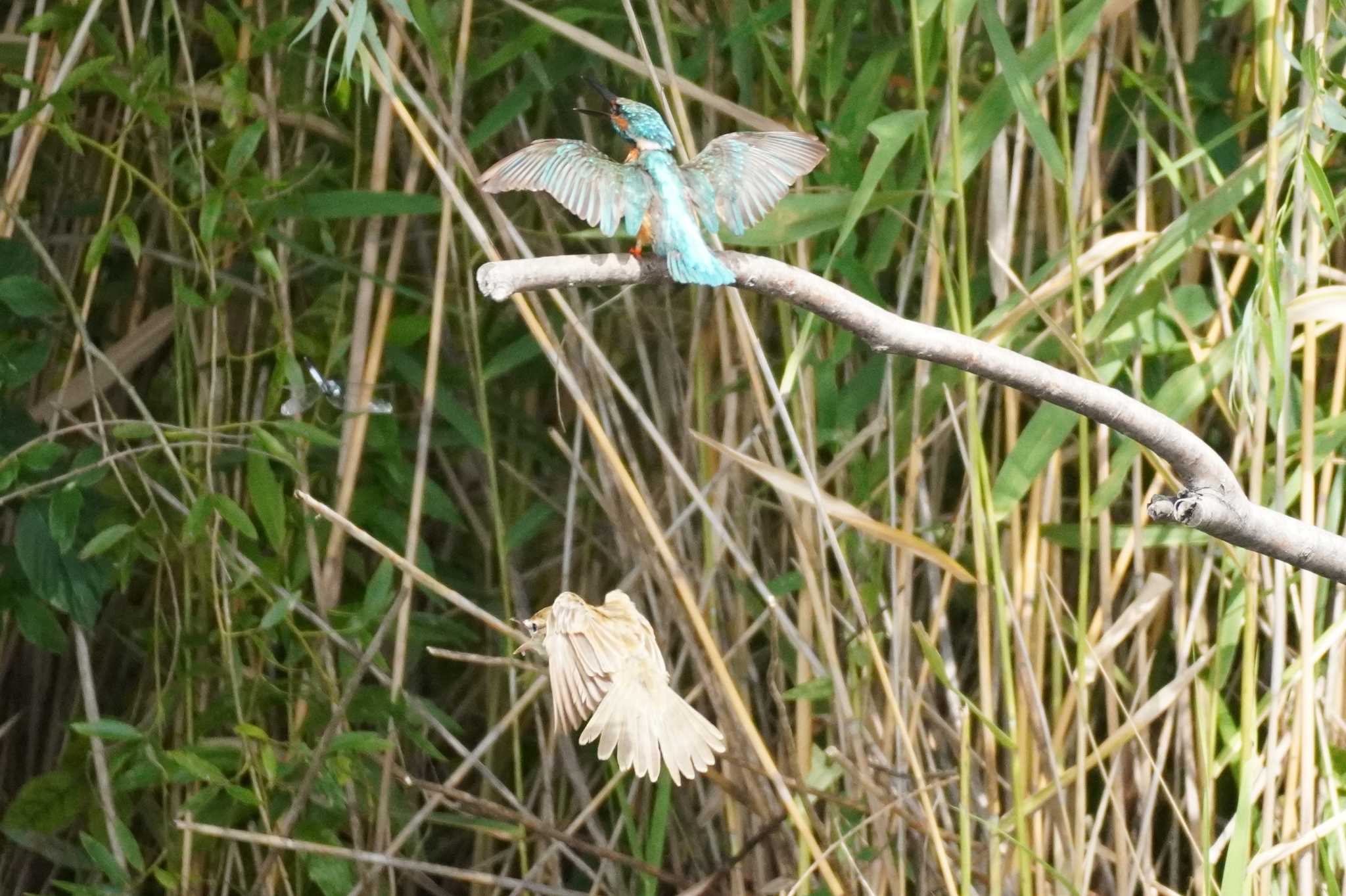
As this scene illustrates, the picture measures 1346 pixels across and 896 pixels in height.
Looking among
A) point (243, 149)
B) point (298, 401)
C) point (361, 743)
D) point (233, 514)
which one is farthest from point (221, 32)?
point (361, 743)

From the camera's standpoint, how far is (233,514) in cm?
143

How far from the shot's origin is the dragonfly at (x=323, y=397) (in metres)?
1.53

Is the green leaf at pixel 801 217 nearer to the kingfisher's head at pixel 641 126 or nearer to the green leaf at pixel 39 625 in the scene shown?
the kingfisher's head at pixel 641 126

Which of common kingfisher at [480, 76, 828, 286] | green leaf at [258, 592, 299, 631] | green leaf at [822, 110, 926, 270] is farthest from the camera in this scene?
green leaf at [258, 592, 299, 631]

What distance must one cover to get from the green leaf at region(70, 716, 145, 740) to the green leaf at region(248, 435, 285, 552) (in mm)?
214

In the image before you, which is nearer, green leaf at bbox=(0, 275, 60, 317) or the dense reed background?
the dense reed background

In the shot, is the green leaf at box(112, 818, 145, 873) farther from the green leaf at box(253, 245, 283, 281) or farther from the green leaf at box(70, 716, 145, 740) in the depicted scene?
the green leaf at box(253, 245, 283, 281)

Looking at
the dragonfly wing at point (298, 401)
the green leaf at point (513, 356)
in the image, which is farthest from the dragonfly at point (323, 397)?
the green leaf at point (513, 356)

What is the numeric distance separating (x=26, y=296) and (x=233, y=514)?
0.30m

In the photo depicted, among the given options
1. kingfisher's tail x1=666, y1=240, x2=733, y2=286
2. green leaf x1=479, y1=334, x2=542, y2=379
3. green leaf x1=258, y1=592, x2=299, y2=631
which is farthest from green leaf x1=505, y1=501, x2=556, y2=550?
kingfisher's tail x1=666, y1=240, x2=733, y2=286

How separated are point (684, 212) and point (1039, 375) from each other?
27cm

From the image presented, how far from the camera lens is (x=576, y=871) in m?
1.87

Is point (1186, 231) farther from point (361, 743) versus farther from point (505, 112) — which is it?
point (361, 743)

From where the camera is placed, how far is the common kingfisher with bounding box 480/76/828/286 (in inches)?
38.5
